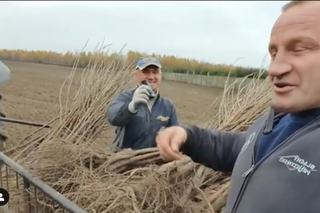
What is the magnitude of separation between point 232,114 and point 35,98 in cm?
317

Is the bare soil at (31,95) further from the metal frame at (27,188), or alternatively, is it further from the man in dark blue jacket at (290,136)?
the man in dark blue jacket at (290,136)

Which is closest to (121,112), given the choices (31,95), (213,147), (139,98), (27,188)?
(139,98)

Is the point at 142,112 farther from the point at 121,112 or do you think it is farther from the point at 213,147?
the point at 213,147

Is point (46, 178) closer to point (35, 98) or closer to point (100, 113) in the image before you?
point (100, 113)

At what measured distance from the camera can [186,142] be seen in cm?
137

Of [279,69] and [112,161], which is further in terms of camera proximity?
[112,161]

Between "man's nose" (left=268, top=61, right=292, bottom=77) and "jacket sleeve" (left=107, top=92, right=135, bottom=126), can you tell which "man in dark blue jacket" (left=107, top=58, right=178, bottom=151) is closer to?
"jacket sleeve" (left=107, top=92, right=135, bottom=126)

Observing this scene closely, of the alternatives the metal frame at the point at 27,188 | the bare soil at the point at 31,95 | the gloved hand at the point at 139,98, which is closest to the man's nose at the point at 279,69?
the metal frame at the point at 27,188

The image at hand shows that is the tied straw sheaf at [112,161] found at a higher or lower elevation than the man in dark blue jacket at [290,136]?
lower

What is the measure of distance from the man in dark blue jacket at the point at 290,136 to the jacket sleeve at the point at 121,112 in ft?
5.21

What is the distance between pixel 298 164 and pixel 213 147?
402 mm

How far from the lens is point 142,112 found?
2920 millimetres

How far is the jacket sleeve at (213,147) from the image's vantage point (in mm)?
1400

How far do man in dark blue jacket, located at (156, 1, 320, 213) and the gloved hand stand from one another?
155cm
